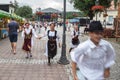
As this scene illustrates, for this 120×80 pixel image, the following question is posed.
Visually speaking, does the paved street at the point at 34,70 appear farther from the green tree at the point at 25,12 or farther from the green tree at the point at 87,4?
the green tree at the point at 25,12

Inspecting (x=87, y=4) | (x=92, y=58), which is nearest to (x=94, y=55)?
(x=92, y=58)

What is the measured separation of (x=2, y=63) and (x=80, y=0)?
2702 centimetres

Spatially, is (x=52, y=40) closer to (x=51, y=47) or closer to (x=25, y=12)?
(x=51, y=47)

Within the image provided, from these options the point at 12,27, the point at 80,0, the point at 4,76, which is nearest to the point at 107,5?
the point at 80,0

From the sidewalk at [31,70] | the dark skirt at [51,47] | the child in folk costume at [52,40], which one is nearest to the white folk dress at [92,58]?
the sidewalk at [31,70]

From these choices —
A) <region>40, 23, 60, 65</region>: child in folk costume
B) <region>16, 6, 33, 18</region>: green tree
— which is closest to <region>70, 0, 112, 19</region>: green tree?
<region>40, 23, 60, 65</region>: child in folk costume

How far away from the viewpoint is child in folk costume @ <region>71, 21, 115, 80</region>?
425cm

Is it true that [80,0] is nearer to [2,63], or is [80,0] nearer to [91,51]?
[2,63]

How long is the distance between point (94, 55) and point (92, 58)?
0.16 feet

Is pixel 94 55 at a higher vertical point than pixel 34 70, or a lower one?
higher

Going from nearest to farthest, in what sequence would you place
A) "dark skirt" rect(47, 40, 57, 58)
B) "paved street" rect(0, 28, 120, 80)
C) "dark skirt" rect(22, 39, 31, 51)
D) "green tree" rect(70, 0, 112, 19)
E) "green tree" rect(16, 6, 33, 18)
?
"paved street" rect(0, 28, 120, 80)
"dark skirt" rect(47, 40, 57, 58)
"dark skirt" rect(22, 39, 31, 51)
"green tree" rect(70, 0, 112, 19)
"green tree" rect(16, 6, 33, 18)

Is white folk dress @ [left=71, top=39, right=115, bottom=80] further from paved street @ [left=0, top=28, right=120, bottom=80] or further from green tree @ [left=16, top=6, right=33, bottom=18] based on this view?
green tree @ [left=16, top=6, right=33, bottom=18]

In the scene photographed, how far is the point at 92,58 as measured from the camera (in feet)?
14.1

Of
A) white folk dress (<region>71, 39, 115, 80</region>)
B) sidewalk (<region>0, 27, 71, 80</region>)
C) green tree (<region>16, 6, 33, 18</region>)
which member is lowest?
sidewalk (<region>0, 27, 71, 80</region>)
